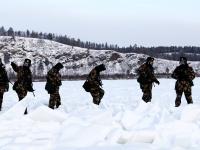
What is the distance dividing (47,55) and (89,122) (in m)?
179

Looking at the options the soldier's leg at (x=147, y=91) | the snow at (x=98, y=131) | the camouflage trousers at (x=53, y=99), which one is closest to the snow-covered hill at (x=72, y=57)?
→ the soldier's leg at (x=147, y=91)

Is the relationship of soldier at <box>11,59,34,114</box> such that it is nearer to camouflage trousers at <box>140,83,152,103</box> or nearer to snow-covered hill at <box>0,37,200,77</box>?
camouflage trousers at <box>140,83,152,103</box>

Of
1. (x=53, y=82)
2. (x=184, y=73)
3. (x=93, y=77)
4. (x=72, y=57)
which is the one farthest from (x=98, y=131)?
(x=72, y=57)

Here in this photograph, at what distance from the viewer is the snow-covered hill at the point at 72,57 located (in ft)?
→ 561

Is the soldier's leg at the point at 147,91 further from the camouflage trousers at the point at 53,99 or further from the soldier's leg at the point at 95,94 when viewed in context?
the camouflage trousers at the point at 53,99

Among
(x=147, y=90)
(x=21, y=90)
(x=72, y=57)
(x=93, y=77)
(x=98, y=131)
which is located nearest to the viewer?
(x=98, y=131)

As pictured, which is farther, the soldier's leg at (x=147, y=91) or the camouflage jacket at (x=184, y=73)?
the soldier's leg at (x=147, y=91)

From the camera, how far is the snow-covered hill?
171m

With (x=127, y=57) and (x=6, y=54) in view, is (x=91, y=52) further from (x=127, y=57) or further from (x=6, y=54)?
(x=6, y=54)

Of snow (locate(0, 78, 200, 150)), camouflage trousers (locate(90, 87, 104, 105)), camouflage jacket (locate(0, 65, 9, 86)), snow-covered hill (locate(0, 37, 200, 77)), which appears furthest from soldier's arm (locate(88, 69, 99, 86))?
snow-covered hill (locate(0, 37, 200, 77))

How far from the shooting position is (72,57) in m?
187

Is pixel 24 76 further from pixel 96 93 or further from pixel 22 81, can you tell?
pixel 96 93

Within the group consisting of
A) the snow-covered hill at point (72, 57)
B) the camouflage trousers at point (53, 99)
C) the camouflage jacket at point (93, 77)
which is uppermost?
the camouflage jacket at point (93, 77)

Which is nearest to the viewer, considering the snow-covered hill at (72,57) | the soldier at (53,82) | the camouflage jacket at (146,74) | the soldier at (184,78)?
the soldier at (53,82)
